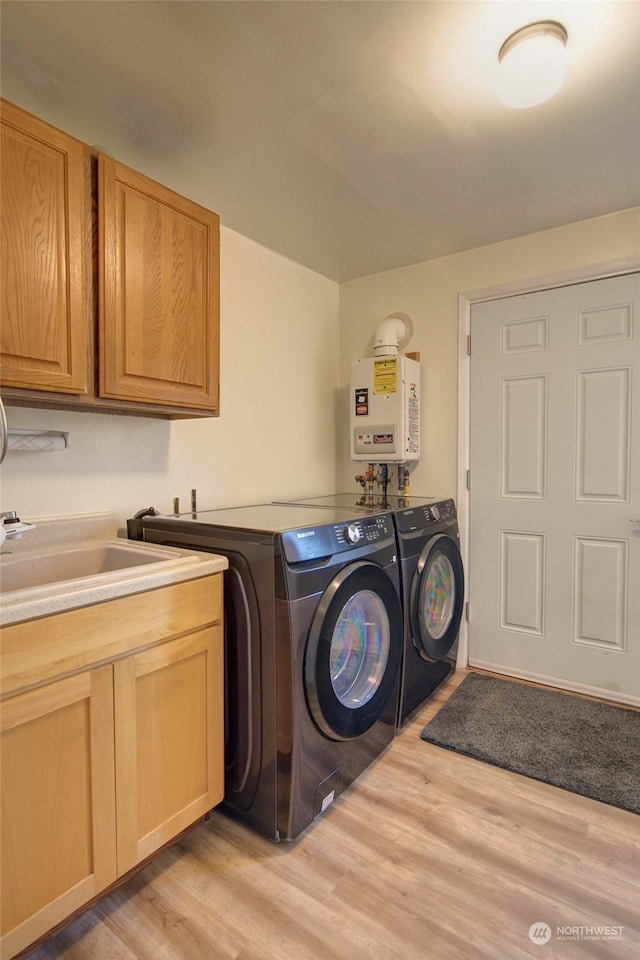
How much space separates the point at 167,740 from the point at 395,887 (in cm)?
76

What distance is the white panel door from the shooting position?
2.25 meters

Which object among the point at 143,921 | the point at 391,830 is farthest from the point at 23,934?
the point at 391,830

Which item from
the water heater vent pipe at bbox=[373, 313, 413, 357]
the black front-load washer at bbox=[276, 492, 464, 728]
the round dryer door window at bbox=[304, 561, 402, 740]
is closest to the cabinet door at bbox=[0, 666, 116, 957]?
the round dryer door window at bbox=[304, 561, 402, 740]

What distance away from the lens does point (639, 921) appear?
1.21 meters

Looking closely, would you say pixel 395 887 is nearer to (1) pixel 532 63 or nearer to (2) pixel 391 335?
(1) pixel 532 63

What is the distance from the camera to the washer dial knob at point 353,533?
1631mm

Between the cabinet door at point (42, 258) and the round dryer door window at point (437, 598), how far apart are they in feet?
5.07

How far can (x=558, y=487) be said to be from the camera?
2414 millimetres

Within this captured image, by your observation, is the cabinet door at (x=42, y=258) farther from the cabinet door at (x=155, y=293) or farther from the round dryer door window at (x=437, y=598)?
the round dryer door window at (x=437, y=598)

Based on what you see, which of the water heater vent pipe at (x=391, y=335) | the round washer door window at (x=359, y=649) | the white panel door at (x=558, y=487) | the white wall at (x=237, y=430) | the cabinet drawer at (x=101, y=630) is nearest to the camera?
the cabinet drawer at (x=101, y=630)

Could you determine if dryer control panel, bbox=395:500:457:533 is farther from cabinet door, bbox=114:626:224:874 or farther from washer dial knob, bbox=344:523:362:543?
cabinet door, bbox=114:626:224:874

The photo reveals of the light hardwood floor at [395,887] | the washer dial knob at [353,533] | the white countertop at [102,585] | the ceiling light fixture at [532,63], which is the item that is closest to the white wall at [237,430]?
the white countertop at [102,585]

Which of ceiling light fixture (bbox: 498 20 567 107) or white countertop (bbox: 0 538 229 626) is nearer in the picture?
white countertop (bbox: 0 538 229 626)

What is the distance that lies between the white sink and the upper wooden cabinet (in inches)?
19.3
